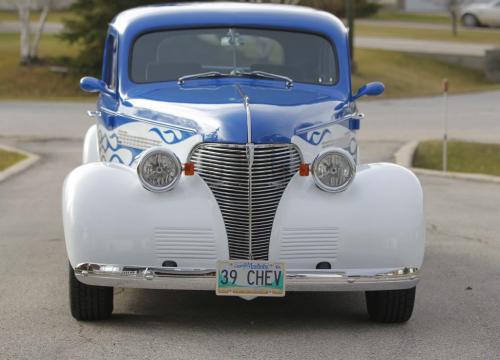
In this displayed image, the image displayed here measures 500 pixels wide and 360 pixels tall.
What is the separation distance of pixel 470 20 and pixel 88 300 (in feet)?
165

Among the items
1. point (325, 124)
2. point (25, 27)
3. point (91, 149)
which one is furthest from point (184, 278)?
point (25, 27)

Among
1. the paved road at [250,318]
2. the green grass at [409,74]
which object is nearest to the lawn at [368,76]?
the green grass at [409,74]

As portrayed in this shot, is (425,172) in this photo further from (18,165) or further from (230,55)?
(230,55)

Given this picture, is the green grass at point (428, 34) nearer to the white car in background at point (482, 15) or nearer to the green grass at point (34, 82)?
the white car in background at point (482, 15)

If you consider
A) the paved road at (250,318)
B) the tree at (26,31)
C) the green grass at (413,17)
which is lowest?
the green grass at (413,17)

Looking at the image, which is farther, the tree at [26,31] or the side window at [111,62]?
the tree at [26,31]

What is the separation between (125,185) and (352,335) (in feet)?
5.37

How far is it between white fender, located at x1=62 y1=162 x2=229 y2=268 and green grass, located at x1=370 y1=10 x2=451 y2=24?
53.2 m

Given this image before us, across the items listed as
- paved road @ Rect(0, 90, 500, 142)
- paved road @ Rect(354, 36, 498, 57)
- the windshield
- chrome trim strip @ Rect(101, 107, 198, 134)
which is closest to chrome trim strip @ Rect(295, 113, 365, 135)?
the windshield

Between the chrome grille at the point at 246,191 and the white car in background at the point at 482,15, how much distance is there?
49.5 metres

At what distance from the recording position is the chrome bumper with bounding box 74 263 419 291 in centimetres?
739

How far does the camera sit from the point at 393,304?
7.86 metres

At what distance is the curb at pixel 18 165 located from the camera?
52.3ft

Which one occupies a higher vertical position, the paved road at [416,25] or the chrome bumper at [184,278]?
the chrome bumper at [184,278]
